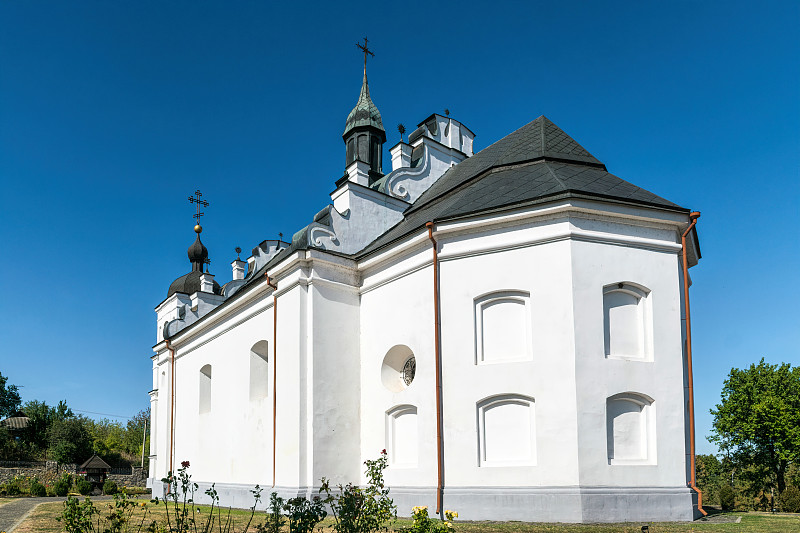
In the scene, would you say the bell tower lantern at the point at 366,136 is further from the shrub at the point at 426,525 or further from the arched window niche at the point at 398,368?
the shrub at the point at 426,525

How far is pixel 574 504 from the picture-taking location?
36.0 ft

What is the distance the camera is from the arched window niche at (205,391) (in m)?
21.4

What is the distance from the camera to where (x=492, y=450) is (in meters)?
12.1

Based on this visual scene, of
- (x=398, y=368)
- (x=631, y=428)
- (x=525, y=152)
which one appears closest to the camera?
(x=631, y=428)

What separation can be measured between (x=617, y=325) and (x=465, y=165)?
6952 mm

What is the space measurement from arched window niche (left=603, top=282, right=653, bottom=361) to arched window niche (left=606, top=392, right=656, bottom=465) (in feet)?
2.70

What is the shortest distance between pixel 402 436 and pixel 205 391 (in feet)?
33.6

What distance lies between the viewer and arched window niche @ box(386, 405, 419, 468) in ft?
44.7

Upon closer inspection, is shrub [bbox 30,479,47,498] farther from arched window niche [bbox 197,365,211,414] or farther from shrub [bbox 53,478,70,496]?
arched window niche [bbox 197,365,211,414]

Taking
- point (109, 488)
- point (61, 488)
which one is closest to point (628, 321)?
point (109, 488)

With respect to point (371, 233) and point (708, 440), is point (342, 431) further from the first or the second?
point (708, 440)

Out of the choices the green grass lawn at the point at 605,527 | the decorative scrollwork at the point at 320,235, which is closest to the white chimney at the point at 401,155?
the decorative scrollwork at the point at 320,235

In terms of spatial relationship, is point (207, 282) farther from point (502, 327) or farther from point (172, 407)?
point (502, 327)

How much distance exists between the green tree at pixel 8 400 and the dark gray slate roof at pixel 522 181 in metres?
50.1
